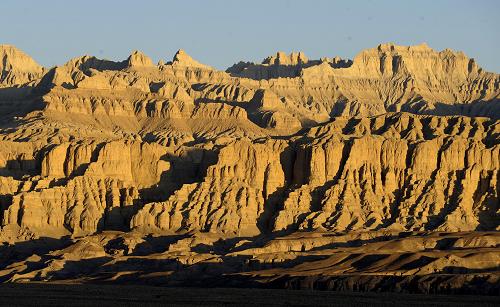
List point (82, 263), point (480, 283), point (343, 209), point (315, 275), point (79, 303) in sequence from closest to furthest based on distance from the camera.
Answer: point (79, 303), point (480, 283), point (315, 275), point (82, 263), point (343, 209)

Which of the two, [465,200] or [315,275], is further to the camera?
[465,200]

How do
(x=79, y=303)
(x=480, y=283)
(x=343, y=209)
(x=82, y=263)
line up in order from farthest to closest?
(x=343, y=209), (x=82, y=263), (x=480, y=283), (x=79, y=303)

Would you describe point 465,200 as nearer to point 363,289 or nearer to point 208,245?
point 208,245

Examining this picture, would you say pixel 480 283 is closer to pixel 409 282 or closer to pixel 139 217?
pixel 409 282

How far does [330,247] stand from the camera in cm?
17725

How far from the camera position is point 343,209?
196 metres

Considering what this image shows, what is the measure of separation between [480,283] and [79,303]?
34591mm

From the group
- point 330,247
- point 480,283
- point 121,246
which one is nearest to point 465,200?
point 330,247

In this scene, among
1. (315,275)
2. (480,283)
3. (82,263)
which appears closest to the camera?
(480,283)

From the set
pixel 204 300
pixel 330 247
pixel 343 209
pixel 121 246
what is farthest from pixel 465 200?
pixel 204 300

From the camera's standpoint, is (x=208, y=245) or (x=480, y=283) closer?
(x=480, y=283)

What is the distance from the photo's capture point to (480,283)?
476 feet

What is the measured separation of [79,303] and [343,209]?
6610 cm

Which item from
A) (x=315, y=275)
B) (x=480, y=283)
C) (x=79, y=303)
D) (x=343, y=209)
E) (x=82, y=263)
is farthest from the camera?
(x=343, y=209)
